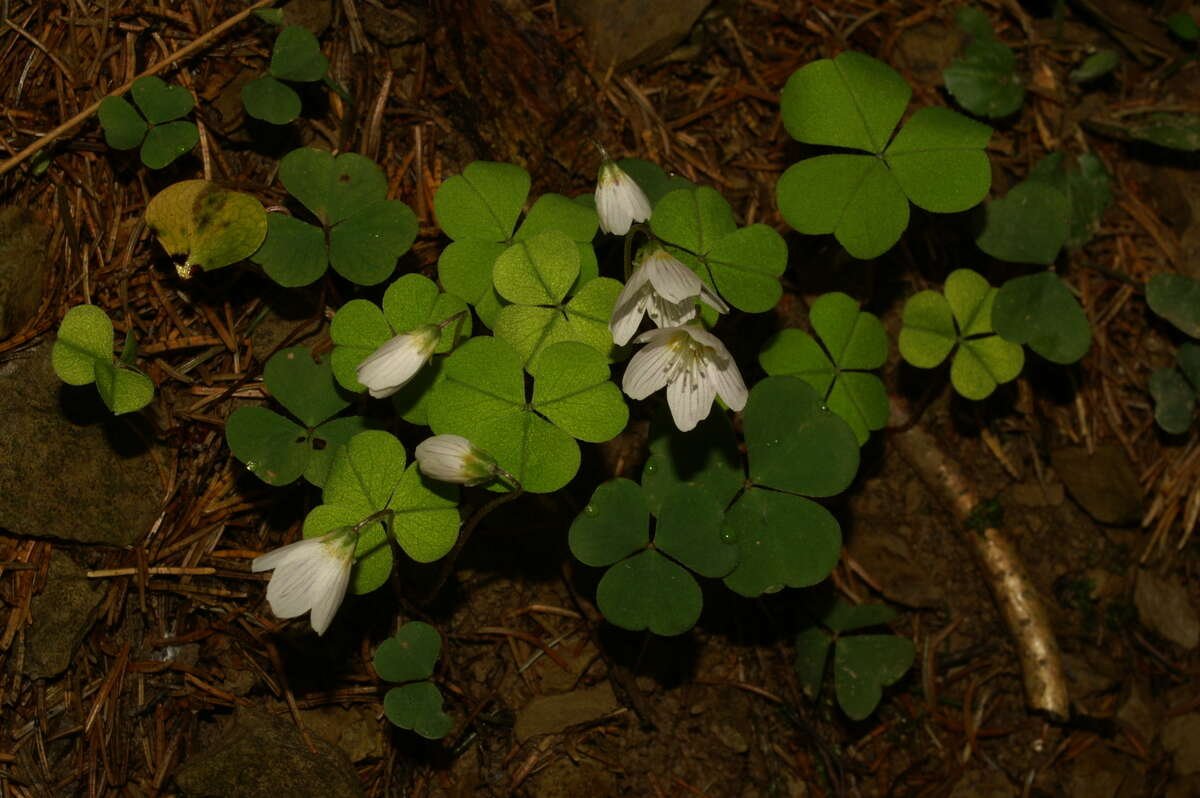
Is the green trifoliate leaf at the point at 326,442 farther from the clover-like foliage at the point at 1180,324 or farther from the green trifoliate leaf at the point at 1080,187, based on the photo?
the clover-like foliage at the point at 1180,324

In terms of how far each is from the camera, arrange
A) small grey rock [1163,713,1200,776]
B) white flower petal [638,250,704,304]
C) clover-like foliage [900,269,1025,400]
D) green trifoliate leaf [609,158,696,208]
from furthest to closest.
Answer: small grey rock [1163,713,1200,776]
clover-like foliage [900,269,1025,400]
green trifoliate leaf [609,158,696,208]
white flower petal [638,250,704,304]

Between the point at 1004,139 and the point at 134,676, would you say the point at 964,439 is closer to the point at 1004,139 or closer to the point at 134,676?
the point at 1004,139

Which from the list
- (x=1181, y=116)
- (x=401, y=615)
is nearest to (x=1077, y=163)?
(x=1181, y=116)

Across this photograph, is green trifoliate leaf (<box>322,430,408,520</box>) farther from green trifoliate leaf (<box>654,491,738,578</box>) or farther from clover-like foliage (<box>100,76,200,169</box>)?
clover-like foliage (<box>100,76,200,169</box>)

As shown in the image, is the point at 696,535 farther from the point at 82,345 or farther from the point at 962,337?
the point at 82,345

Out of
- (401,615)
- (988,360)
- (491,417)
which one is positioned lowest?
(401,615)

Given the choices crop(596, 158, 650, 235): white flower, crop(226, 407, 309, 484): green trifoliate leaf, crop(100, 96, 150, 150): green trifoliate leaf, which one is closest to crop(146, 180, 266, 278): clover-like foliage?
crop(100, 96, 150, 150): green trifoliate leaf

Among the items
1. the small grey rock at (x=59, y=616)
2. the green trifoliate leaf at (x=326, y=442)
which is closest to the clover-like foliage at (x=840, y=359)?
the green trifoliate leaf at (x=326, y=442)

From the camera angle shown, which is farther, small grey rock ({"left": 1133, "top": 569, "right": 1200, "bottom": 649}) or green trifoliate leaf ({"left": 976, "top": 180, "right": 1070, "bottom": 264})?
small grey rock ({"left": 1133, "top": 569, "right": 1200, "bottom": 649})
